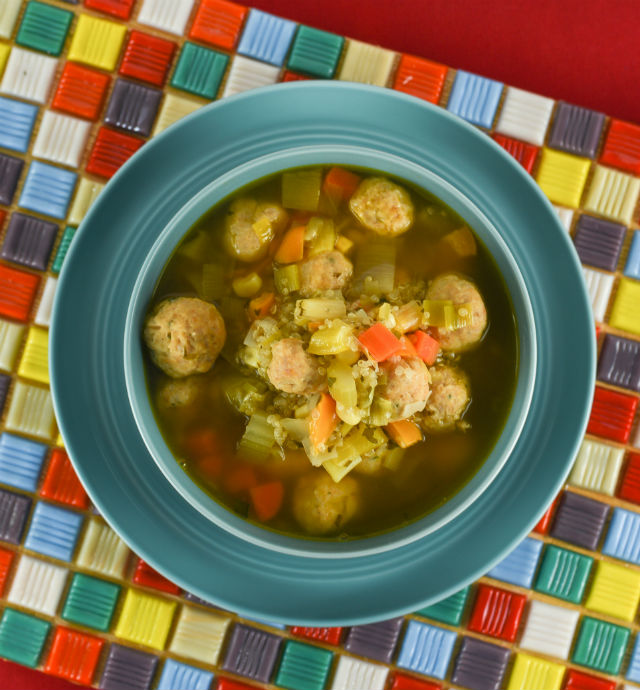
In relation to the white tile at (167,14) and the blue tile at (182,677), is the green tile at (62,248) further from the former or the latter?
the blue tile at (182,677)

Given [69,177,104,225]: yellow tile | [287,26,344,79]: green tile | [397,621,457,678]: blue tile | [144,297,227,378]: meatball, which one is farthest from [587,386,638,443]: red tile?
[69,177,104,225]: yellow tile

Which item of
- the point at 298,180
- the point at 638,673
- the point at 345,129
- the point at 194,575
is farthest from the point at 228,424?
the point at 638,673

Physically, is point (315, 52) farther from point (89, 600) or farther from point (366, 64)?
point (89, 600)

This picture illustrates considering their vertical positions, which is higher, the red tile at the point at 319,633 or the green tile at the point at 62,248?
the green tile at the point at 62,248

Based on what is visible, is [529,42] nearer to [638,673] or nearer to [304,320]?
[304,320]

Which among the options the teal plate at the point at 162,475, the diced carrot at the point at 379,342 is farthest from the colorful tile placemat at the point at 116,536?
the diced carrot at the point at 379,342

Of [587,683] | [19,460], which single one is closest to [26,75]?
[19,460]
